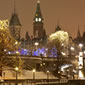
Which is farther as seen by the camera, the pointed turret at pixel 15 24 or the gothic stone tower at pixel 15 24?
the gothic stone tower at pixel 15 24

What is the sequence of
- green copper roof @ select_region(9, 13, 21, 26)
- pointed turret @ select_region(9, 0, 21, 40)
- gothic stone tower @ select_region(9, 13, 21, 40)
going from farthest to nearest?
green copper roof @ select_region(9, 13, 21, 26)
gothic stone tower @ select_region(9, 13, 21, 40)
pointed turret @ select_region(9, 0, 21, 40)

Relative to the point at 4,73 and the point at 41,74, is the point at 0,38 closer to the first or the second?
the point at 4,73

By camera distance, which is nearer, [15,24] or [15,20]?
[15,20]

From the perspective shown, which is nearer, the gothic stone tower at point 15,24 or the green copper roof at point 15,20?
the gothic stone tower at point 15,24

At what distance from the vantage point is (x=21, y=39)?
619 ft

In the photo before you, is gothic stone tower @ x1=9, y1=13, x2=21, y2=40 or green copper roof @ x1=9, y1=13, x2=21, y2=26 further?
green copper roof @ x1=9, y1=13, x2=21, y2=26

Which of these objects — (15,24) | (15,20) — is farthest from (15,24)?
(15,20)

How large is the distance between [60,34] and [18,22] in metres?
97.8

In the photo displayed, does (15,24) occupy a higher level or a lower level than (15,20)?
lower

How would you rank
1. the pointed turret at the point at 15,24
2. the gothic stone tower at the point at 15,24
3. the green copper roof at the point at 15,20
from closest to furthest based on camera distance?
the pointed turret at the point at 15,24 < the gothic stone tower at the point at 15,24 < the green copper roof at the point at 15,20

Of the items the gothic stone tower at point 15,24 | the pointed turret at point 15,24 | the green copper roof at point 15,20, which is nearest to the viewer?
the pointed turret at point 15,24

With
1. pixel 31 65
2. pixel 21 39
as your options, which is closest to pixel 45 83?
pixel 31 65

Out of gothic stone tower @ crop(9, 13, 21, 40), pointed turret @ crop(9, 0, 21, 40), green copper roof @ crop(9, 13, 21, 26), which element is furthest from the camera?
green copper roof @ crop(9, 13, 21, 26)

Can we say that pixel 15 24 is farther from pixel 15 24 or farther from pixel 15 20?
pixel 15 20
